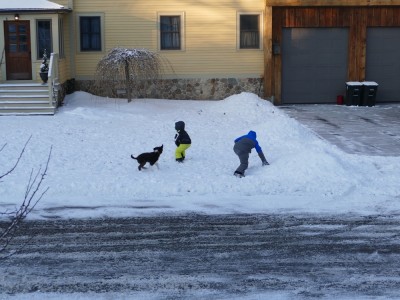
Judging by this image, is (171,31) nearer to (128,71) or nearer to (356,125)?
(128,71)

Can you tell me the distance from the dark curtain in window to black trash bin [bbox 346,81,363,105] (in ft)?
12.5

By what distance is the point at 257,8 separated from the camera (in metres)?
26.3

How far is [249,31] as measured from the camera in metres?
26.5

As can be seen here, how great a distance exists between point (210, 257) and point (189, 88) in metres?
17.5

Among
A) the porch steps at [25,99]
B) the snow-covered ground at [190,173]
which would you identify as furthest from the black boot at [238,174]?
the porch steps at [25,99]

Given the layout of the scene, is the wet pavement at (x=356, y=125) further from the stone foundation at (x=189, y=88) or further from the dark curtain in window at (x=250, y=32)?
the dark curtain in window at (x=250, y=32)

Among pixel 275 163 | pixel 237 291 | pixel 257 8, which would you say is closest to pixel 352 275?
pixel 237 291

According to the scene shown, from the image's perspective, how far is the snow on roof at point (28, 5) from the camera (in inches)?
947

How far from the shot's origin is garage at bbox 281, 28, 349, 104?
2675 cm

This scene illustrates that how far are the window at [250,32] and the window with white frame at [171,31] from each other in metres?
2.29

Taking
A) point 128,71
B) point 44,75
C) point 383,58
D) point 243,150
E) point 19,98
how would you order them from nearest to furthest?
point 243,150 → point 19,98 → point 44,75 → point 128,71 → point 383,58

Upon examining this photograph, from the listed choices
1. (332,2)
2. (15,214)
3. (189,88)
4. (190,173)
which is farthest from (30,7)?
(15,214)

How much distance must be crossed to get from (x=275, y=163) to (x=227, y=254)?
5.47m

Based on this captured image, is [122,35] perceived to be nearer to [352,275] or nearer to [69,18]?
[69,18]
